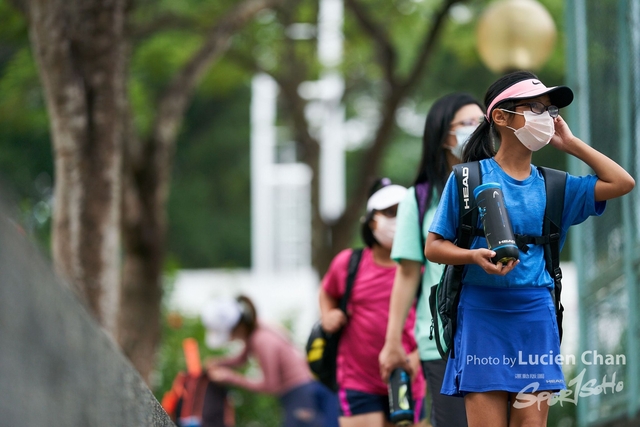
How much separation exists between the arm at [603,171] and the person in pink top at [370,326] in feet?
5.18

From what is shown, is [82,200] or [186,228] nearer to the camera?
[82,200]

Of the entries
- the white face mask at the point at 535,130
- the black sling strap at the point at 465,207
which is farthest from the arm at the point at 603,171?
the black sling strap at the point at 465,207

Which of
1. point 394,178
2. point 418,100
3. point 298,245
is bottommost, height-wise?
point 298,245

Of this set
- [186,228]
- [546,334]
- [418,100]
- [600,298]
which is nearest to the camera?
[546,334]

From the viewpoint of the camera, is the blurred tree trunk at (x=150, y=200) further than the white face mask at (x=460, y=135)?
Yes

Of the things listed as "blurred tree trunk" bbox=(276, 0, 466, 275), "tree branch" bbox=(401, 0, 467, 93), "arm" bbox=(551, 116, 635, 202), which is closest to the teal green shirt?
"arm" bbox=(551, 116, 635, 202)

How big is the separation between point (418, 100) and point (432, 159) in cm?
1790

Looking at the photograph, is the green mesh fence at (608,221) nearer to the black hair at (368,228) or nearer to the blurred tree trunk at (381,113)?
the black hair at (368,228)

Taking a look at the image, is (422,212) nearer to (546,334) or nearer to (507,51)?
(546,334)

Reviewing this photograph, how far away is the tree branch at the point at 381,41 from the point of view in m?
11.6

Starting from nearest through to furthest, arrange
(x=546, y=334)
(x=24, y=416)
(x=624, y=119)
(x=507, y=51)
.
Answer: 1. (x=24, y=416)
2. (x=546, y=334)
3. (x=624, y=119)
4. (x=507, y=51)

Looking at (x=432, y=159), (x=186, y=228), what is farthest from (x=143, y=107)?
(x=186, y=228)

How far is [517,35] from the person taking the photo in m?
8.58

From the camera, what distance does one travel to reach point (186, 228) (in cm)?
3150
